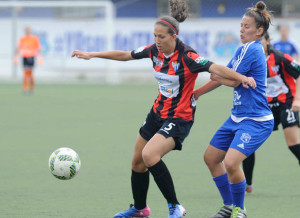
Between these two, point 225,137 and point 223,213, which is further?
point 223,213

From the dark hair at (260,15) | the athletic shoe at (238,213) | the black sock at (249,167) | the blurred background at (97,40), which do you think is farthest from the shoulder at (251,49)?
the blurred background at (97,40)

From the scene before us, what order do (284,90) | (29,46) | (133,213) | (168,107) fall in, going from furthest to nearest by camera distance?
(29,46)
(284,90)
(133,213)
(168,107)

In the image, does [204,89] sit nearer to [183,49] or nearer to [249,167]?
[183,49]

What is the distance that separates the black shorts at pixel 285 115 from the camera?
717 centimetres

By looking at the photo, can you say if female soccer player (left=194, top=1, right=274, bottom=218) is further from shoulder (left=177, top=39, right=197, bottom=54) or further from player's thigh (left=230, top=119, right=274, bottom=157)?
shoulder (left=177, top=39, right=197, bottom=54)

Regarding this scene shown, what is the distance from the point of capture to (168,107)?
5598 millimetres

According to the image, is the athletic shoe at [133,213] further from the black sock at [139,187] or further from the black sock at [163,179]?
the black sock at [163,179]

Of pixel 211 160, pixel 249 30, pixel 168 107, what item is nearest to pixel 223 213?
pixel 211 160

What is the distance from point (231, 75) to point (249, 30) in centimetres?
53

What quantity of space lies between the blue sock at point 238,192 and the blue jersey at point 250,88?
588 millimetres

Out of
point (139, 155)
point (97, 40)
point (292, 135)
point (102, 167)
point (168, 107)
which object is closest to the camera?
point (168, 107)

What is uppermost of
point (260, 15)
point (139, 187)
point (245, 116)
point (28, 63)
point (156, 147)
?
point (260, 15)

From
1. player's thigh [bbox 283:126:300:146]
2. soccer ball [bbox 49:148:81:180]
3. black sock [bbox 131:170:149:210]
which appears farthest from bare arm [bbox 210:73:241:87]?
player's thigh [bbox 283:126:300:146]

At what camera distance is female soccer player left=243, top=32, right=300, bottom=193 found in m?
7.17
